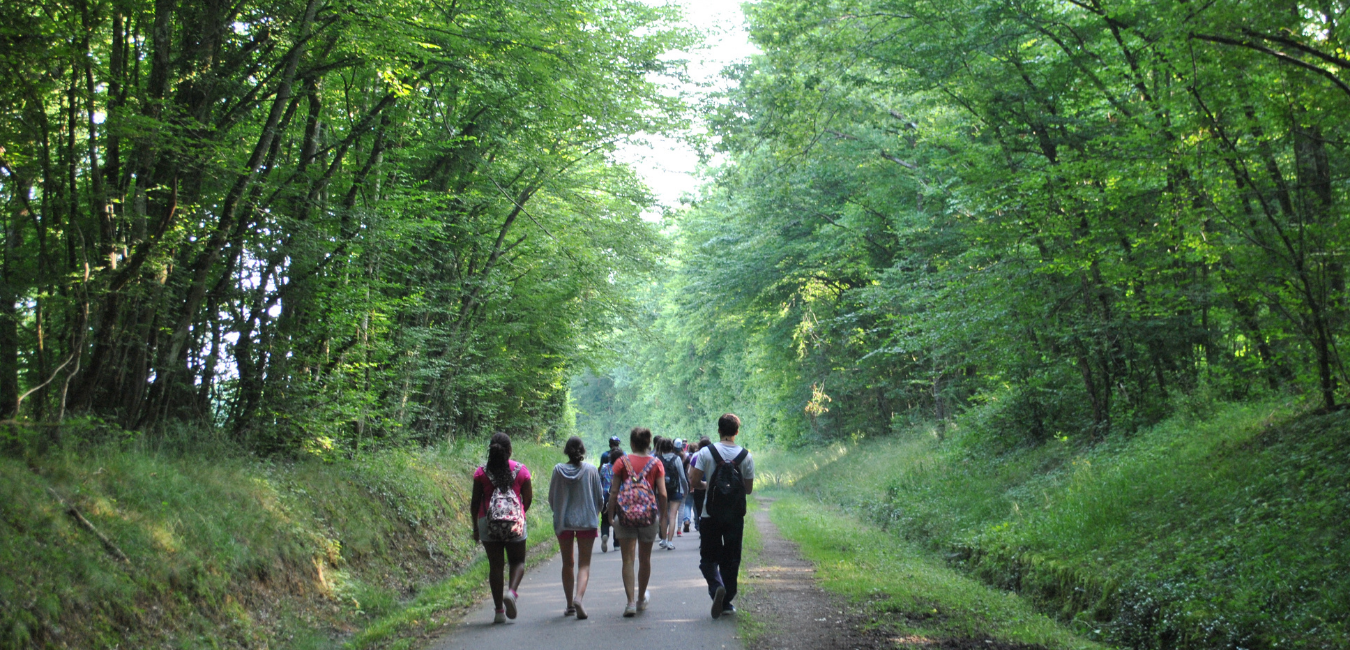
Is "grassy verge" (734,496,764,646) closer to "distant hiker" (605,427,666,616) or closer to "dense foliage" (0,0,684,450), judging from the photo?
"distant hiker" (605,427,666,616)

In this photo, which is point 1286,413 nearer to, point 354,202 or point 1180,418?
point 1180,418

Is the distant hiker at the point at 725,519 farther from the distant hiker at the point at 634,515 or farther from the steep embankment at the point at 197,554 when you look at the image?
the steep embankment at the point at 197,554

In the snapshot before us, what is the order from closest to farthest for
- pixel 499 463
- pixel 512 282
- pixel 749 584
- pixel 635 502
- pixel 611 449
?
pixel 499 463 < pixel 635 502 < pixel 749 584 < pixel 611 449 < pixel 512 282

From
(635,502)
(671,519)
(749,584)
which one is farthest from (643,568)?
(671,519)

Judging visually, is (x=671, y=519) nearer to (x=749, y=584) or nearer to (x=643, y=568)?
(x=749, y=584)

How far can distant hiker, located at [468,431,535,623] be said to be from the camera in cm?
711

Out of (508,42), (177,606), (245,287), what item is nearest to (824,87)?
(508,42)

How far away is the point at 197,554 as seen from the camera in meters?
6.32

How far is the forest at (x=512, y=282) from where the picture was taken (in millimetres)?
6168

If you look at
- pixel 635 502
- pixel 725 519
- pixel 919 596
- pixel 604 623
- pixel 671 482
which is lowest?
pixel 919 596

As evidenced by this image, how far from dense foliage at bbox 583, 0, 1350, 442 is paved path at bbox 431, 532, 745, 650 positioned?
20.2ft

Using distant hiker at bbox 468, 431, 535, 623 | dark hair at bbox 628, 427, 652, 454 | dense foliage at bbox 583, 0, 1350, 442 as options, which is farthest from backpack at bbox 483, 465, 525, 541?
dense foliage at bbox 583, 0, 1350, 442

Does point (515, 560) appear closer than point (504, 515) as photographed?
No

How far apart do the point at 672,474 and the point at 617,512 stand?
16.8ft
